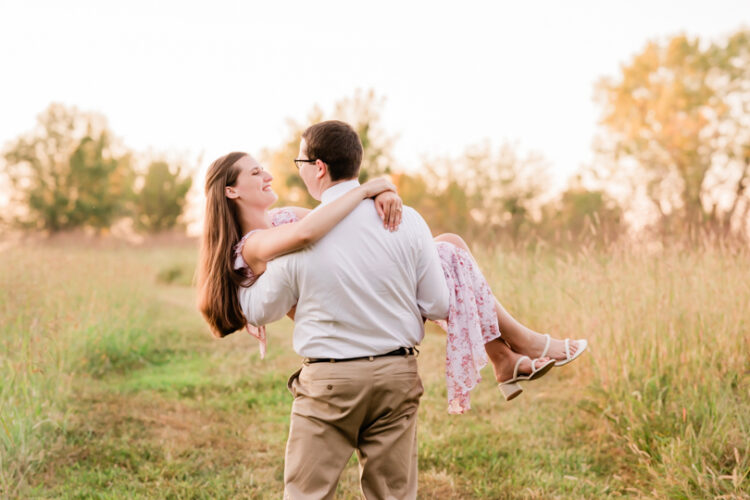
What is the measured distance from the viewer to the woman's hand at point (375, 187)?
2.63 metres

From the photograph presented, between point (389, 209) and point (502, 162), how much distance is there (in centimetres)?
2907

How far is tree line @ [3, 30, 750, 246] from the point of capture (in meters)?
28.9

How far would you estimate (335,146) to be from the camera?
2637 mm

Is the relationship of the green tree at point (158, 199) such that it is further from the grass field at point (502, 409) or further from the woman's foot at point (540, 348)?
the woman's foot at point (540, 348)

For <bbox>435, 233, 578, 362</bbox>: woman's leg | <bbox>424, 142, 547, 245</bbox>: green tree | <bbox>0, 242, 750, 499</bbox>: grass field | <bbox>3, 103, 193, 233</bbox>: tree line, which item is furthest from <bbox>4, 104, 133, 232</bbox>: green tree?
<bbox>435, 233, 578, 362</bbox>: woman's leg

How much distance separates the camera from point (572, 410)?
19.2ft

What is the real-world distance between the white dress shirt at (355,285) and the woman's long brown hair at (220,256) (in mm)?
201

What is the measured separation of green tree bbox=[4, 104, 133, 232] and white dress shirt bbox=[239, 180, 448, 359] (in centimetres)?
3516

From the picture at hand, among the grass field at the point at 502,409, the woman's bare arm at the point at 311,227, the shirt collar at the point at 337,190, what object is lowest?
the grass field at the point at 502,409

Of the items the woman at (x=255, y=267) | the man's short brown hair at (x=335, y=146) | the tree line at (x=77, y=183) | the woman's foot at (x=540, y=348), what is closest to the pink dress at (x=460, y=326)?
the woman at (x=255, y=267)

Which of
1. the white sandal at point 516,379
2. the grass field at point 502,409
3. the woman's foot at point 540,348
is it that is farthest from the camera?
the grass field at point 502,409

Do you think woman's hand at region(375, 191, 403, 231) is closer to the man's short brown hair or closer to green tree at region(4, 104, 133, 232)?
the man's short brown hair

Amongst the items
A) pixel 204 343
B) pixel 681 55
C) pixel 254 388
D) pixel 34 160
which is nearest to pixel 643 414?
pixel 254 388

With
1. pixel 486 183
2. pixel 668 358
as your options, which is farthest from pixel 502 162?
pixel 668 358
